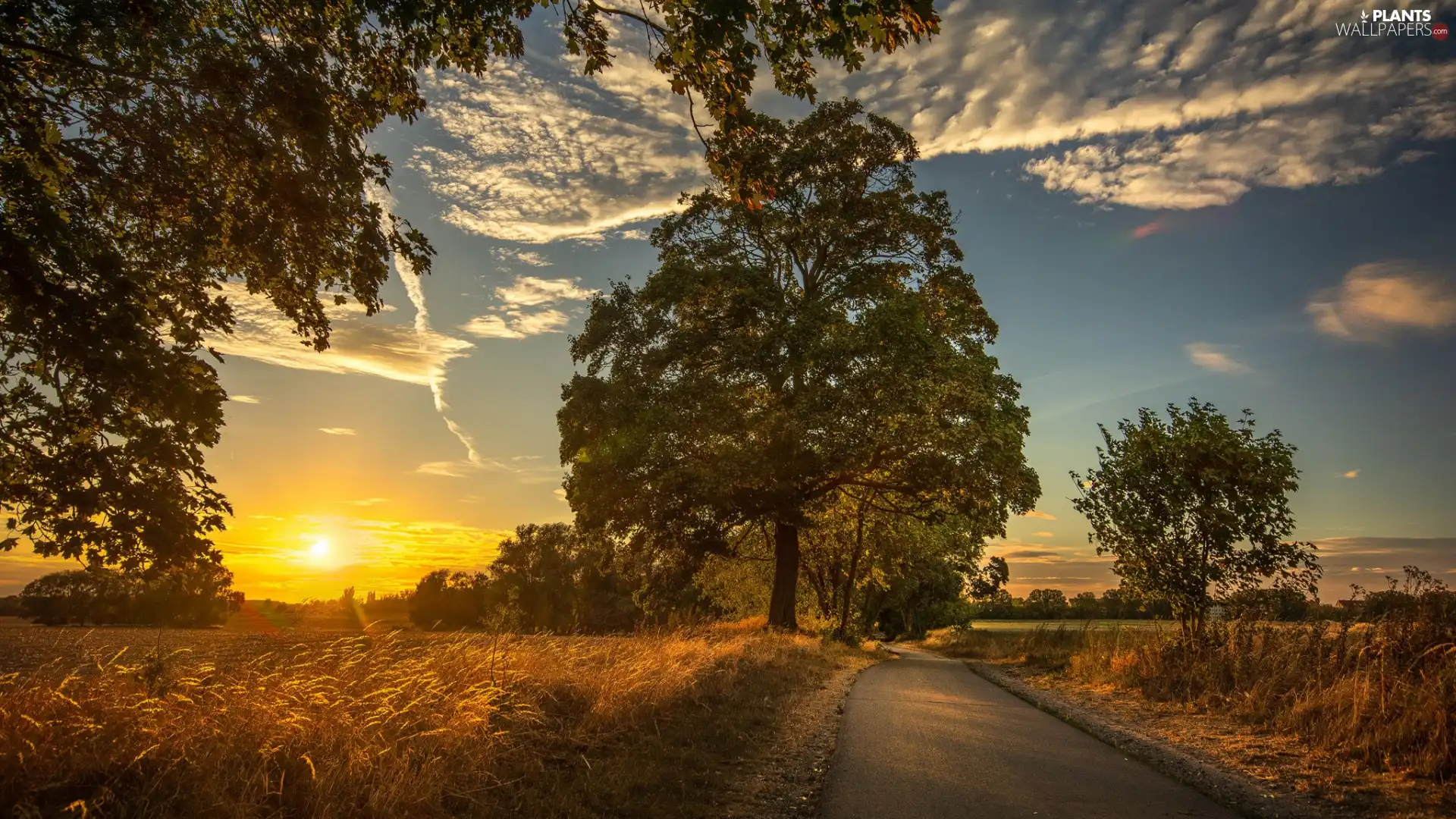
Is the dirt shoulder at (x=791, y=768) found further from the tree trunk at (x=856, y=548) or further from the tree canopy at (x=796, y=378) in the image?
the tree trunk at (x=856, y=548)

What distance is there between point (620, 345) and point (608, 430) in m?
3.13

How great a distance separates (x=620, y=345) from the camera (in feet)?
79.9

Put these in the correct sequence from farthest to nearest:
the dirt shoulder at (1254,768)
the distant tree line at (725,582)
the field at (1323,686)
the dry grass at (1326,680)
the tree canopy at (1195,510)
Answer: the distant tree line at (725,582) < the tree canopy at (1195,510) < the dry grass at (1326,680) < the field at (1323,686) < the dirt shoulder at (1254,768)

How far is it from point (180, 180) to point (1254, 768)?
44.6 ft

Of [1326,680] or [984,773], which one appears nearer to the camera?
[984,773]

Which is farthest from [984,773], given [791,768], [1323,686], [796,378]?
[796,378]

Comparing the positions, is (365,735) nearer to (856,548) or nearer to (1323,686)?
(1323,686)

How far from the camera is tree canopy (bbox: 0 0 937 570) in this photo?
6.31 metres

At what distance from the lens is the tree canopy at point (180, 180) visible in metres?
6.31

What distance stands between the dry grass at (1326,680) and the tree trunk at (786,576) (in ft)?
34.7

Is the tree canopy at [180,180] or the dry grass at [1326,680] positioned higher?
the tree canopy at [180,180]

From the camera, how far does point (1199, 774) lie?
7090 mm

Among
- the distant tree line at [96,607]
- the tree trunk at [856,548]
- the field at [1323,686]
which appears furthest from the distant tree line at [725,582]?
the field at [1323,686]

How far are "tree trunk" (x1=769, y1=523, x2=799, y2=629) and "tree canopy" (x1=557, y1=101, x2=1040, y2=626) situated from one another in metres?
0.06
